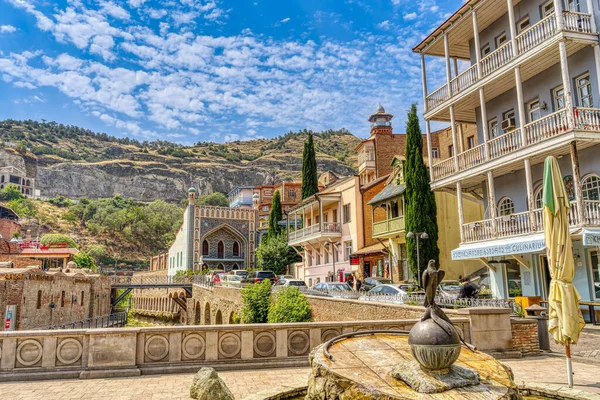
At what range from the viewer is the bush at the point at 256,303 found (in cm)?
2678

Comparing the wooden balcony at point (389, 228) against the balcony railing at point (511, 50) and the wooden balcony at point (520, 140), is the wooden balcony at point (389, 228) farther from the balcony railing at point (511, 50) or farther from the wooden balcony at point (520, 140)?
the balcony railing at point (511, 50)

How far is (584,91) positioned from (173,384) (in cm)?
1695

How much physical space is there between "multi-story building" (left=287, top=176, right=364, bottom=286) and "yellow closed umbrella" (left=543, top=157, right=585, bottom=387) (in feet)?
88.7

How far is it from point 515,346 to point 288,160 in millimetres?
139087

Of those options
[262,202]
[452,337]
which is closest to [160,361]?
[452,337]

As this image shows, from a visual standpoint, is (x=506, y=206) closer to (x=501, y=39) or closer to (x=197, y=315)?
(x=501, y=39)

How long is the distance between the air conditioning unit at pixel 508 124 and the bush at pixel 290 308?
12.9 m

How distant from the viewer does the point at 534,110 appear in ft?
62.4

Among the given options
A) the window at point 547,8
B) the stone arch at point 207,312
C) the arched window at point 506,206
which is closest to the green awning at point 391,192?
the arched window at point 506,206

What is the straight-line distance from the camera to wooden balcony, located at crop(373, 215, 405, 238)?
28.7 metres

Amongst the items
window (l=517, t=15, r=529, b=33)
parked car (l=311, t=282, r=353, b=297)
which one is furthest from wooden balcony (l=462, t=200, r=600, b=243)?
window (l=517, t=15, r=529, b=33)

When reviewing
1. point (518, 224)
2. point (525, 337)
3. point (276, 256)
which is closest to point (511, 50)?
point (518, 224)

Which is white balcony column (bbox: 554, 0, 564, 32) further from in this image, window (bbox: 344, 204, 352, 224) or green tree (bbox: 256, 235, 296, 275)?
green tree (bbox: 256, 235, 296, 275)

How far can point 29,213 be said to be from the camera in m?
95.9
